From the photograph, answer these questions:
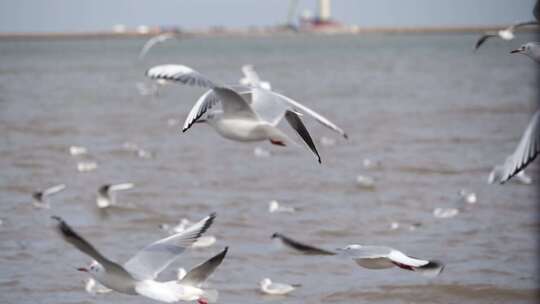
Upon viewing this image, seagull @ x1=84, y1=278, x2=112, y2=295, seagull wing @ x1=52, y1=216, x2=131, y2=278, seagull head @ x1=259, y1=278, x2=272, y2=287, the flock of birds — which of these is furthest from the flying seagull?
seagull @ x1=84, y1=278, x2=112, y2=295

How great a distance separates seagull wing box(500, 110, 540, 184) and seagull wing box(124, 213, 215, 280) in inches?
57.7

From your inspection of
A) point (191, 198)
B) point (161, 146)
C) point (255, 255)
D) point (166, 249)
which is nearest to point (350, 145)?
point (161, 146)

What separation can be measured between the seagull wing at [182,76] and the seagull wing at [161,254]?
0.80 meters

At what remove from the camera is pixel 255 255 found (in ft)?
24.7

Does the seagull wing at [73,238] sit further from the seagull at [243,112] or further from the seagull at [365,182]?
the seagull at [365,182]

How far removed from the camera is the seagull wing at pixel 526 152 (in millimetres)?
4176

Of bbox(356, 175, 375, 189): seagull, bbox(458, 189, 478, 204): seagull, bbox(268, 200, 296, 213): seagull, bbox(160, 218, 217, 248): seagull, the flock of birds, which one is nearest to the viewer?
the flock of birds

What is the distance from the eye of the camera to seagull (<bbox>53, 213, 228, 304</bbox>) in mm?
4488

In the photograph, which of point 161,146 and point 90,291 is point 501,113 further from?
point 90,291

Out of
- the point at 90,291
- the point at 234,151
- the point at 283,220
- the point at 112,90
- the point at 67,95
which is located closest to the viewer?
the point at 90,291

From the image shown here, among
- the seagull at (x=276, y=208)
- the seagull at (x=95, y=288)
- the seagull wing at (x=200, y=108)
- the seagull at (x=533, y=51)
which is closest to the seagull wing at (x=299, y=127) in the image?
the seagull wing at (x=200, y=108)

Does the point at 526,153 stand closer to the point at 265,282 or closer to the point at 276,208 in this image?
the point at 265,282

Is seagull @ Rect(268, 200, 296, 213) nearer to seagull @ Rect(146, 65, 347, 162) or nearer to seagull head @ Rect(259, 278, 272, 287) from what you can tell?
seagull head @ Rect(259, 278, 272, 287)

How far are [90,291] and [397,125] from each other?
443 inches
